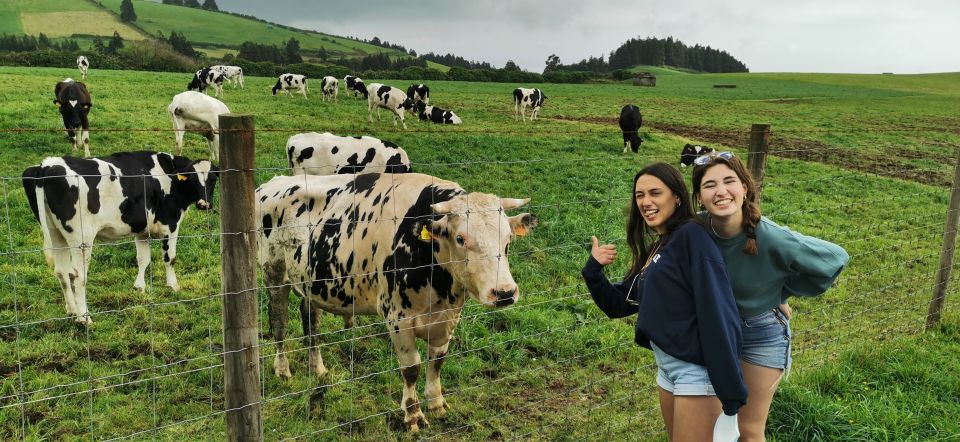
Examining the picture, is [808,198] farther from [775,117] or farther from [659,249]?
[775,117]

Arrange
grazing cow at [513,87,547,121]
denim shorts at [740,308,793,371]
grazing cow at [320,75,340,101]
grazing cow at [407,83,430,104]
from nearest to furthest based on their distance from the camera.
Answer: denim shorts at [740,308,793,371] < grazing cow at [513,87,547,121] < grazing cow at [320,75,340,101] < grazing cow at [407,83,430,104]

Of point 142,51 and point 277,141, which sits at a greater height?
point 142,51

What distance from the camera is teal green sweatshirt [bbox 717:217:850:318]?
9.68ft

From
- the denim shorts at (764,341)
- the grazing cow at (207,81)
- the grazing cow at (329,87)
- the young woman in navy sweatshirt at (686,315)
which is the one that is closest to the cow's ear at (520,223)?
the young woman in navy sweatshirt at (686,315)

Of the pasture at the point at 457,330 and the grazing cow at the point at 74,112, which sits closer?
the pasture at the point at 457,330

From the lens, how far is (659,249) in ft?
9.37

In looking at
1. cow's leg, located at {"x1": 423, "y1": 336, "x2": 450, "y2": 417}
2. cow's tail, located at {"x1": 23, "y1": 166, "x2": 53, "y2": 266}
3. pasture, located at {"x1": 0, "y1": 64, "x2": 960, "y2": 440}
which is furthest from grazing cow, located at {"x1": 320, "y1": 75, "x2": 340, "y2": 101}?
cow's leg, located at {"x1": 423, "y1": 336, "x2": 450, "y2": 417}

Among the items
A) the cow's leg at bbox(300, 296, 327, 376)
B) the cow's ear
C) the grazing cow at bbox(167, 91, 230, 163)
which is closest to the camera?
the cow's ear

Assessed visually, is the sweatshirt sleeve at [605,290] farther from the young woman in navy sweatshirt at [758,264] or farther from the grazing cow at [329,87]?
the grazing cow at [329,87]

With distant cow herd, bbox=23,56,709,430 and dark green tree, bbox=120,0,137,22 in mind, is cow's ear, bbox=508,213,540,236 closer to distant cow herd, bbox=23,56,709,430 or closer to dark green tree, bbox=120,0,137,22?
distant cow herd, bbox=23,56,709,430

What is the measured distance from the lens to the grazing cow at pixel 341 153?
10.4 meters

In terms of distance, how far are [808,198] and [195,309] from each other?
12.2 meters

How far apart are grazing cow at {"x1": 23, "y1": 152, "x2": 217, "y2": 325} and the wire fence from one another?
5.3 inches

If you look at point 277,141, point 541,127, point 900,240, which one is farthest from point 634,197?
point 541,127
